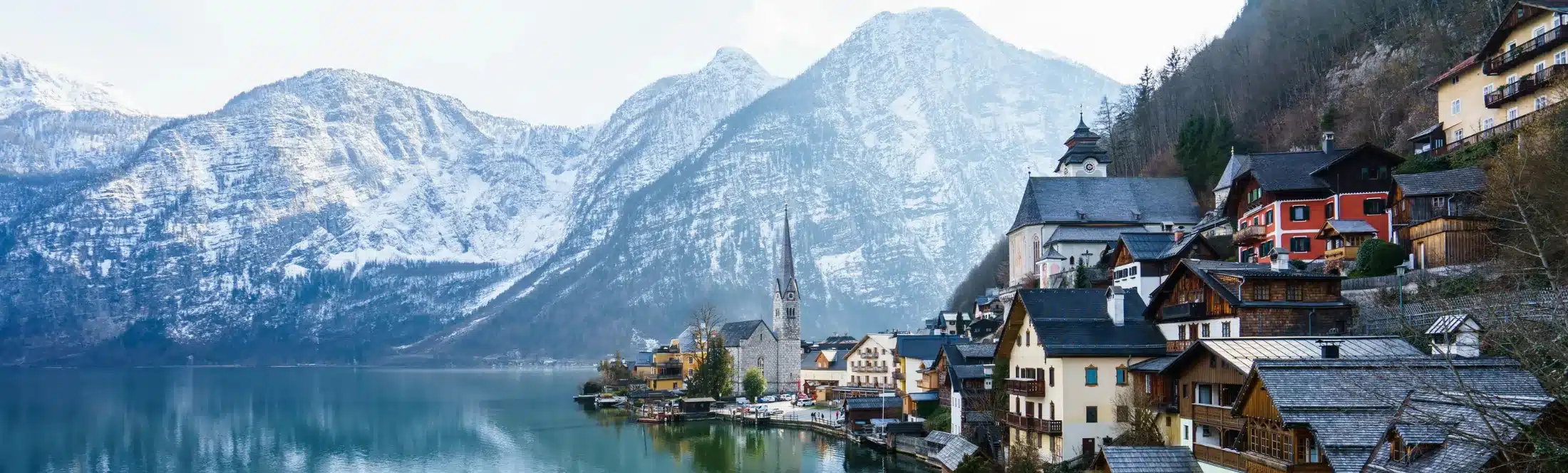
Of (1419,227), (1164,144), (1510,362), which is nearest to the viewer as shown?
(1510,362)

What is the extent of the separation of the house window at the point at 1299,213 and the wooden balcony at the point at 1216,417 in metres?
20.0

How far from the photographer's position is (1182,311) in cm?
3984

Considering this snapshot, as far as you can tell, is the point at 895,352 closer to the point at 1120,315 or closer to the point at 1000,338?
the point at 1000,338

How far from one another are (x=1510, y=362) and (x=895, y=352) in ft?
174

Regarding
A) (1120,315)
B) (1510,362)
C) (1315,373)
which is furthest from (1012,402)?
(1510,362)

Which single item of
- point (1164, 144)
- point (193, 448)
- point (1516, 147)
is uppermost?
point (1164, 144)

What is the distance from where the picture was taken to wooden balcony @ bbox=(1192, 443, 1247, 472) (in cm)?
2989

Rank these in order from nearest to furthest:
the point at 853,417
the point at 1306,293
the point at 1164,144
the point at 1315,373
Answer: the point at 1315,373, the point at 1306,293, the point at 853,417, the point at 1164,144

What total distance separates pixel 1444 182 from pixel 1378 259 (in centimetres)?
345

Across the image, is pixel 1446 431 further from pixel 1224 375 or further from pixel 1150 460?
pixel 1150 460

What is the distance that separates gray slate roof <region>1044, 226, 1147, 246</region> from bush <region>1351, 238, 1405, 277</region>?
28378 mm

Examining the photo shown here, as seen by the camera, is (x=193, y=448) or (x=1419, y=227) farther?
(x=193, y=448)

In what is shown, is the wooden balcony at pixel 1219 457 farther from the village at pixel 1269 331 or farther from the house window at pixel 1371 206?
the house window at pixel 1371 206

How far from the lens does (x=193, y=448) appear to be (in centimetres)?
7706
